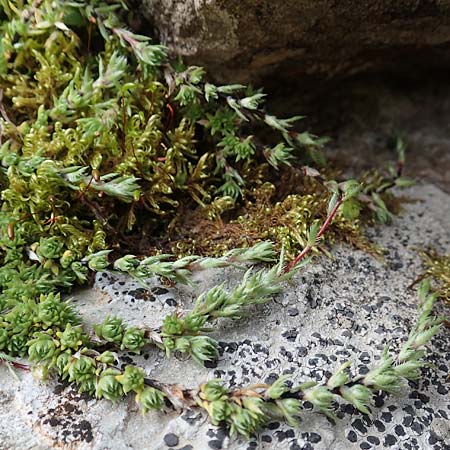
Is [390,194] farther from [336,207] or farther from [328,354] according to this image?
[328,354]

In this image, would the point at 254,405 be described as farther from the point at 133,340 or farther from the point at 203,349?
the point at 133,340

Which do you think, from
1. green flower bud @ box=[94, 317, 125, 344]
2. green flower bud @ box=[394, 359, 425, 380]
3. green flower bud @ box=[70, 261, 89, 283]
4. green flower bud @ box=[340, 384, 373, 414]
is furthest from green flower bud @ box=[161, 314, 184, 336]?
green flower bud @ box=[394, 359, 425, 380]

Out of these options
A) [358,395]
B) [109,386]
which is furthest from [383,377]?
[109,386]

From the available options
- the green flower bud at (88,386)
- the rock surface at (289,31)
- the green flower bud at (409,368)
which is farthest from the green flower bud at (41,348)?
the rock surface at (289,31)

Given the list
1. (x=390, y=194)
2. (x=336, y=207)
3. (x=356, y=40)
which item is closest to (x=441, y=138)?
(x=390, y=194)

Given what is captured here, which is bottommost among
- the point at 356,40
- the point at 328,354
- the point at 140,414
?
the point at 140,414

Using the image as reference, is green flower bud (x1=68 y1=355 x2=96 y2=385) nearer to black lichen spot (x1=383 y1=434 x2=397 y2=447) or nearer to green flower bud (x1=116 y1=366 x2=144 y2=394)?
green flower bud (x1=116 y1=366 x2=144 y2=394)
